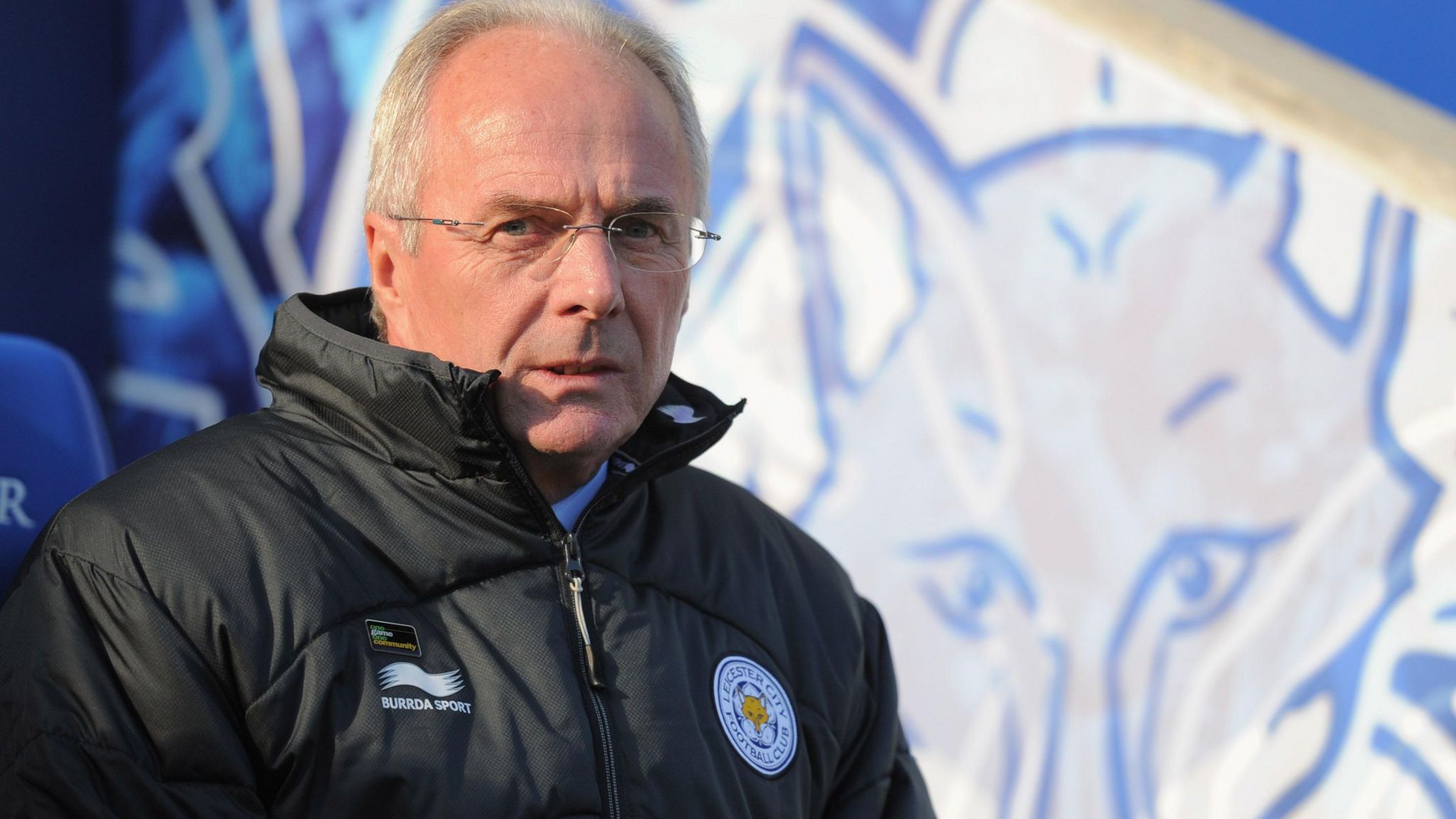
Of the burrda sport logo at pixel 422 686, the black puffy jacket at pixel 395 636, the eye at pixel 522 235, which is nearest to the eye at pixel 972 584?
the black puffy jacket at pixel 395 636

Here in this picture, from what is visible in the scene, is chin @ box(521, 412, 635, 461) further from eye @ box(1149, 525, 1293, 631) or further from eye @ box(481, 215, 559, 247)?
eye @ box(1149, 525, 1293, 631)

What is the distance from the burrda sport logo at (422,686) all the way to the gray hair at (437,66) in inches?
20.1

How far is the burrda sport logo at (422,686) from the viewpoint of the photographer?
137 cm

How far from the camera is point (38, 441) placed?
64.1 inches

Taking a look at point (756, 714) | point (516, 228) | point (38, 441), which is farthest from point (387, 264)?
point (756, 714)

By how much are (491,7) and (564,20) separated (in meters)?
0.09

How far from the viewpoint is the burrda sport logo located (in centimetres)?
137

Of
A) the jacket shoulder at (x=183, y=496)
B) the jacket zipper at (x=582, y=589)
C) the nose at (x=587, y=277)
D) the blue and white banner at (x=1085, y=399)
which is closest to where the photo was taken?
the jacket shoulder at (x=183, y=496)

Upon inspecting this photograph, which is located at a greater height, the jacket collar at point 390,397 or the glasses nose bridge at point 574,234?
the glasses nose bridge at point 574,234

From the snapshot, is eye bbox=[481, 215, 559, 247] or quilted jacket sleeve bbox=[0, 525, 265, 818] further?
eye bbox=[481, 215, 559, 247]

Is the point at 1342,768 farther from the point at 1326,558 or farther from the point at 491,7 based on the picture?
the point at 491,7

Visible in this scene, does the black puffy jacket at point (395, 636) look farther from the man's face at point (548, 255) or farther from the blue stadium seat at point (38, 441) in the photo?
the blue stadium seat at point (38, 441)

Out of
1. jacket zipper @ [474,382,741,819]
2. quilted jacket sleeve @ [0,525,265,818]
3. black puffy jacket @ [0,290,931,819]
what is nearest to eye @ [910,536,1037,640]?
black puffy jacket @ [0,290,931,819]

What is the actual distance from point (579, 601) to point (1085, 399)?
8.20 feet
